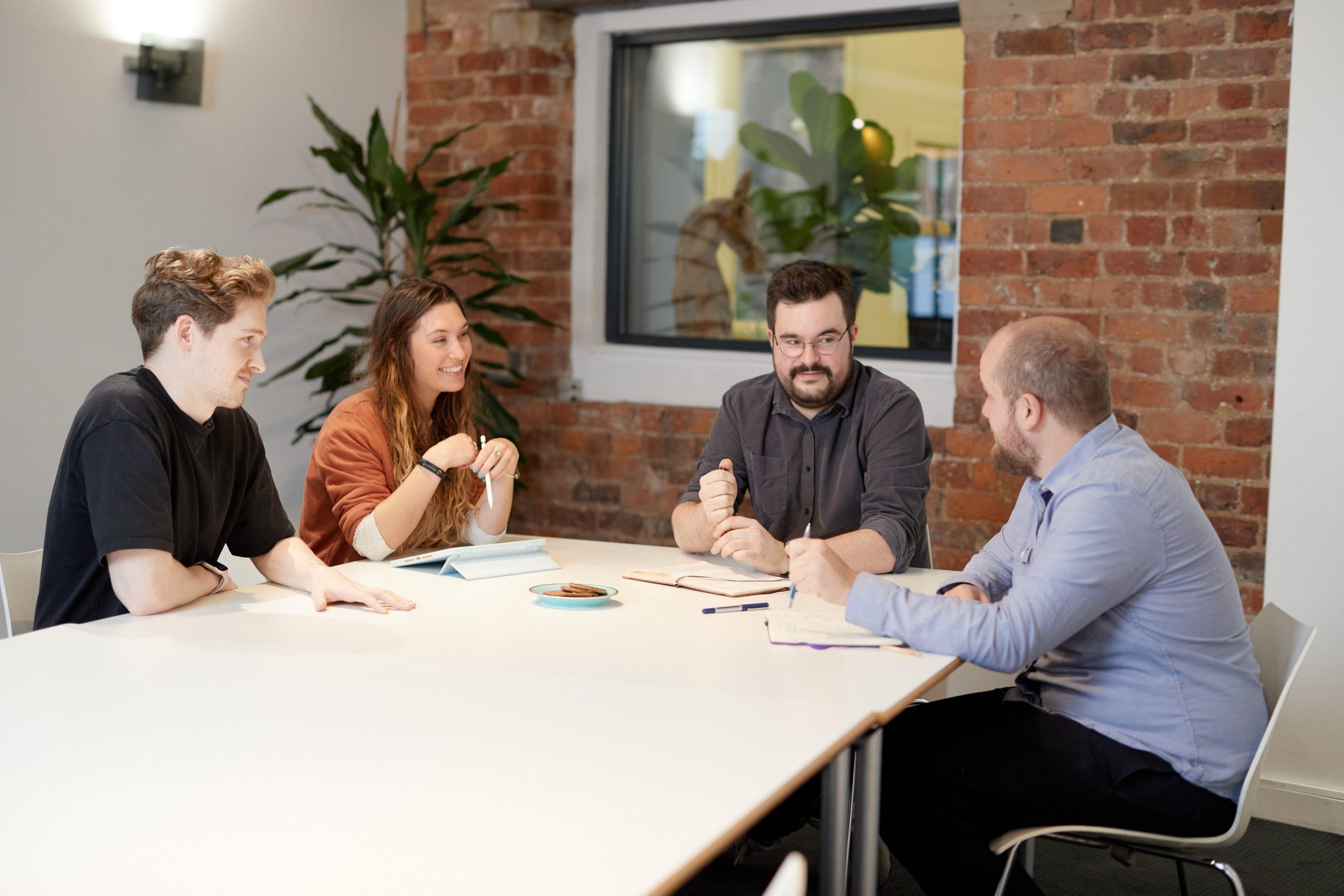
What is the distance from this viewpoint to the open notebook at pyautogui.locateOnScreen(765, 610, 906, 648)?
200 cm

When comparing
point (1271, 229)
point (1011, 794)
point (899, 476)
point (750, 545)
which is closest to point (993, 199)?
point (1271, 229)

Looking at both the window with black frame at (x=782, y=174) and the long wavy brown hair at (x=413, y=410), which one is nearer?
the long wavy brown hair at (x=413, y=410)

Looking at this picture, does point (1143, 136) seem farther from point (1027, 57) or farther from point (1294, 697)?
point (1294, 697)

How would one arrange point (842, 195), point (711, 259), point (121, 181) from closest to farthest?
point (121, 181) < point (842, 195) < point (711, 259)

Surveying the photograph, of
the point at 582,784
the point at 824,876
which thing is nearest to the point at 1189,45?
the point at 824,876

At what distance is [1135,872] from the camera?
2879 millimetres

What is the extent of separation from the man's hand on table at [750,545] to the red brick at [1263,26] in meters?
2.07

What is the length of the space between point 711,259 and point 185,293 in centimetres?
264

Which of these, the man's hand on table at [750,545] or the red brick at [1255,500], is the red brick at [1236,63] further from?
the man's hand on table at [750,545]

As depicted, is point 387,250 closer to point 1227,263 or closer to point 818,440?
point 818,440

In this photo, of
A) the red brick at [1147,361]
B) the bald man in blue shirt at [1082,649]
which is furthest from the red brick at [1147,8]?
the bald man in blue shirt at [1082,649]

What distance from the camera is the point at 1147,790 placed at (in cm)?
188

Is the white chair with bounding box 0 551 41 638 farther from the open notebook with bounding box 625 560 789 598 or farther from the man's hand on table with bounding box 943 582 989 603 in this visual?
the man's hand on table with bounding box 943 582 989 603

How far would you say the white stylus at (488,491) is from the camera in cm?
278
